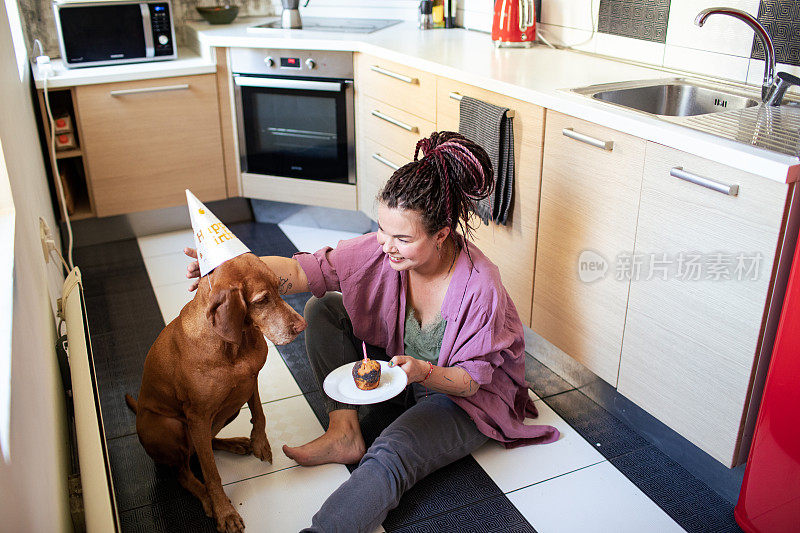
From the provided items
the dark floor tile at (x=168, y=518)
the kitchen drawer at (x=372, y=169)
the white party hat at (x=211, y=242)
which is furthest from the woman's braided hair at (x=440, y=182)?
the kitchen drawer at (x=372, y=169)

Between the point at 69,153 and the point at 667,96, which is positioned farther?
the point at 69,153

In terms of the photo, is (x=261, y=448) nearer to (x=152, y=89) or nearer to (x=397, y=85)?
(x=397, y=85)

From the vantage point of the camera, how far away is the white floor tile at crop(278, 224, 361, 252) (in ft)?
11.3

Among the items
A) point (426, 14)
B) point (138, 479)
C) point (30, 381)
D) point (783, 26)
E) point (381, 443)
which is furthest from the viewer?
point (426, 14)

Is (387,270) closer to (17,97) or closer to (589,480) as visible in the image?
(589,480)

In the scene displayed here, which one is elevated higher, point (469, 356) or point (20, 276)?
point (20, 276)

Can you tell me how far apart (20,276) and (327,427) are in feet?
3.49

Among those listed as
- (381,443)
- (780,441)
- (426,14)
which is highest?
(426,14)

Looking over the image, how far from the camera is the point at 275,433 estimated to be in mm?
2131

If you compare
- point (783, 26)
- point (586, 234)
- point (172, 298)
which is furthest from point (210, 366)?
point (783, 26)

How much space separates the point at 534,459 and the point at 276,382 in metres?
0.87

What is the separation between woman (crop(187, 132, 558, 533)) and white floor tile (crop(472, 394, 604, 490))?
4 centimetres

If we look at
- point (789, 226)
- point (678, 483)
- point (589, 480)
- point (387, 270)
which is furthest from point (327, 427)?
point (789, 226)

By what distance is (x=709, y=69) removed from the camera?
7.70 feet
